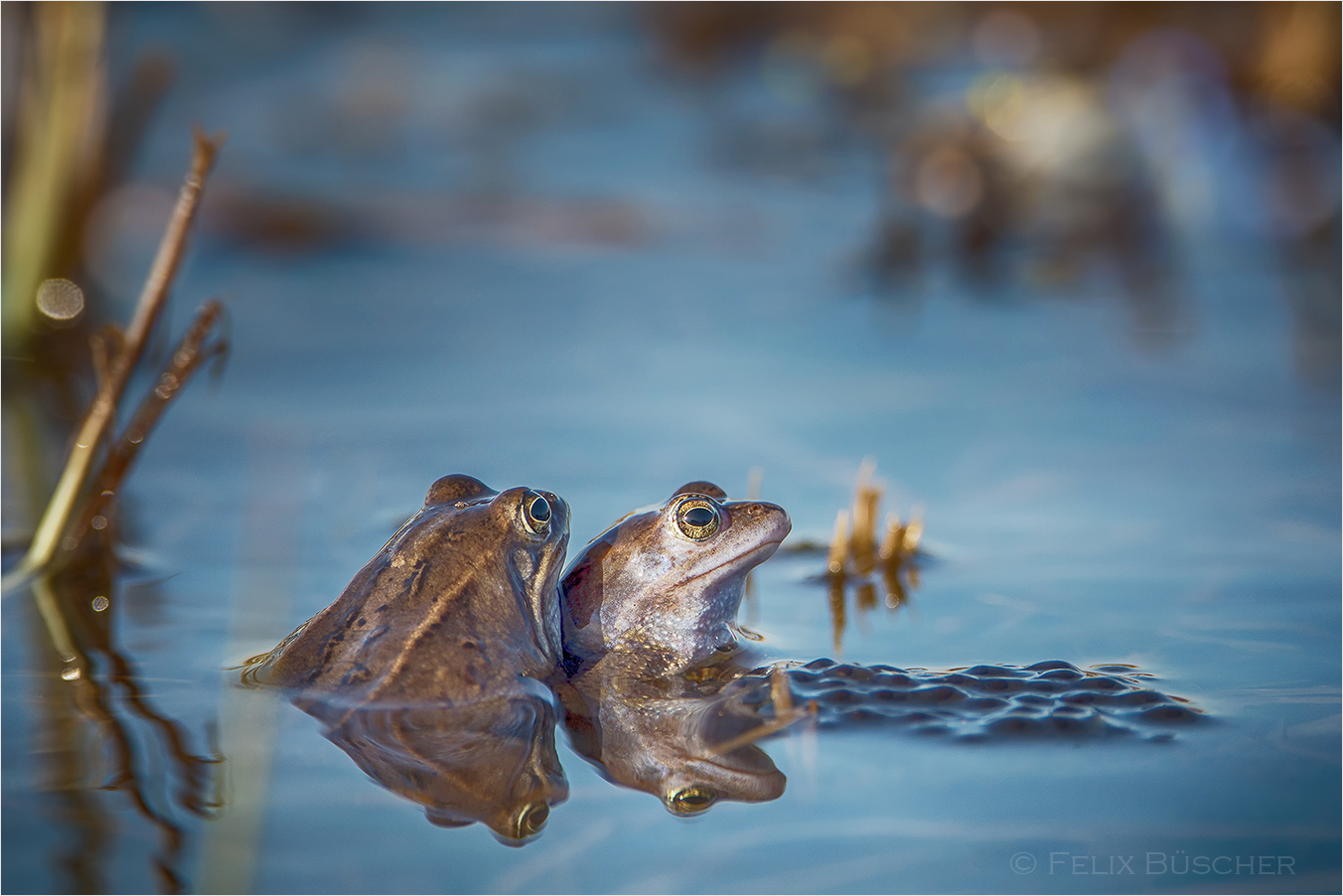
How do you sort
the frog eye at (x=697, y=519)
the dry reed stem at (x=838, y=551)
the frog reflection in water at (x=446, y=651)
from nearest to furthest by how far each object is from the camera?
the frog reflection in water at (x=446, y=651) < the frog eye at (x=697, y=519) < the dry reed stem at (x=838, y=551)

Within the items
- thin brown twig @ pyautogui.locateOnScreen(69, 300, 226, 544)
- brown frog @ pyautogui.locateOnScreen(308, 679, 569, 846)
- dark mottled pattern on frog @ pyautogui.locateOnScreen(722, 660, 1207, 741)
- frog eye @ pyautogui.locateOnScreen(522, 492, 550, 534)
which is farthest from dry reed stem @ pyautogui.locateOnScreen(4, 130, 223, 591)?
dark mottled pattern on frog @ pyautogui.locateOnScreen(722, 660, 1207, 741)

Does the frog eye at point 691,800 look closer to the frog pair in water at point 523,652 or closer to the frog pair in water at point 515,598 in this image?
the frog pair in water at point 523,652

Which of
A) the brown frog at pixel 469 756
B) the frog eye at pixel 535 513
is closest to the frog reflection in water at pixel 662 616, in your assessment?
the brown frog at pixel 469 756

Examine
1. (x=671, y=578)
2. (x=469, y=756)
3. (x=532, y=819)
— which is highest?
(x=671, y=578)

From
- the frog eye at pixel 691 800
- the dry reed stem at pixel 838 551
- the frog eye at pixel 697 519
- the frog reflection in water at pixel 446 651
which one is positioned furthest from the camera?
the dry reed stem at pixel 838 551

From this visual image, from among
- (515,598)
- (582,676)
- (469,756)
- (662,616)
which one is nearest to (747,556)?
(662,616)

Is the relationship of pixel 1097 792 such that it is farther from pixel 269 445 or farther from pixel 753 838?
pixel 269 445

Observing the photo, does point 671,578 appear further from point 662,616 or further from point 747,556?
point 747,556

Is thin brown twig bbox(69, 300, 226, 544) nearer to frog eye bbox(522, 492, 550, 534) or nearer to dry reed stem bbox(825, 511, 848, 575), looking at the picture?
frog eye bbox(522, 492, 550, 534)
